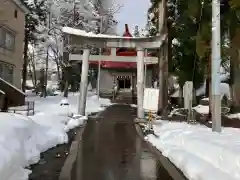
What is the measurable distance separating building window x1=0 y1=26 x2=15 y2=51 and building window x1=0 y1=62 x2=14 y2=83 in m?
1.42

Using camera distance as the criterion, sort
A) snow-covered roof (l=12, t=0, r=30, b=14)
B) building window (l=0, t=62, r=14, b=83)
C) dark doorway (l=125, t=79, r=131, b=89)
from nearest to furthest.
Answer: building window (l=0, t=62, r=14, b=83) < snow-covered roof (l=12, t=0, r=30, b=14) < dark doorway (l=125, t=79, r=131, b=89)

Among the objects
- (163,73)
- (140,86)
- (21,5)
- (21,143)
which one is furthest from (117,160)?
(21,5)

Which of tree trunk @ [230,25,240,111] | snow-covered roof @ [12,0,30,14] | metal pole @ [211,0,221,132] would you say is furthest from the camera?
snow-covered roof @ [12,0,30,14]

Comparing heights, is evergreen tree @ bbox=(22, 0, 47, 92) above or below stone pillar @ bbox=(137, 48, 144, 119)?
above

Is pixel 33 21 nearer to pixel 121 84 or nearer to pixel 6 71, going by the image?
pixel 6 71

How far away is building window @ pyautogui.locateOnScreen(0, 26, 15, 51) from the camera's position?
29.8m

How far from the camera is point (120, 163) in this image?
961cm

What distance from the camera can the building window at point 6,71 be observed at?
2998 centimetres

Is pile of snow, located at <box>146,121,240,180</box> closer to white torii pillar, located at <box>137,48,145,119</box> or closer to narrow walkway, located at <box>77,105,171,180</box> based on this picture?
narrow walkway, located at <box>77,105,171,180</box>

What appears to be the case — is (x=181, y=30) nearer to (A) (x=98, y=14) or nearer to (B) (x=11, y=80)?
(B) (x=11, y=80)

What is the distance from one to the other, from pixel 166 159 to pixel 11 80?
78.3 ft

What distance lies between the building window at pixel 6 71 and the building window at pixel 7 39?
4.65 ft

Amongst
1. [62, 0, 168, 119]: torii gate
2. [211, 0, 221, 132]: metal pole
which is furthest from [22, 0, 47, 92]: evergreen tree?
[211, 0, 221, 132]: metal pole

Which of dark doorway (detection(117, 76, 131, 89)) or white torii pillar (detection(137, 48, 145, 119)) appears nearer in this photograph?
white torii pillar (detection(137, 48, 145, 119))
